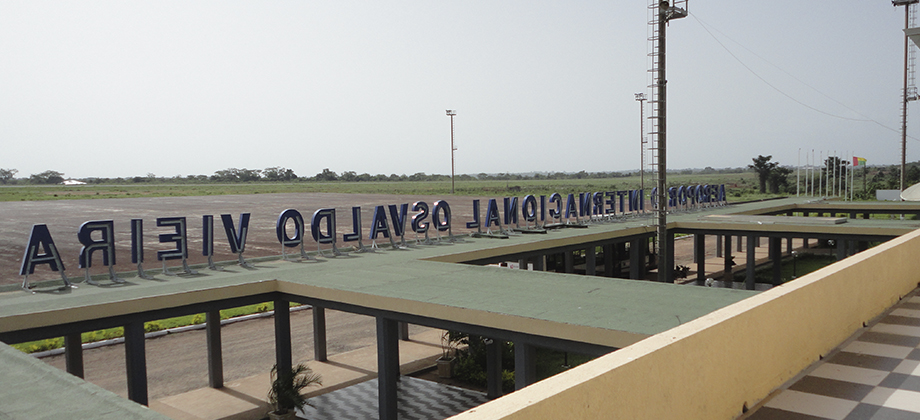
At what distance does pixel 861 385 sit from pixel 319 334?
22752 millimetres

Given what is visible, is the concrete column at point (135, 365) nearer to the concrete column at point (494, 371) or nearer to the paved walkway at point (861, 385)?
the concrete column at point (494, 371)

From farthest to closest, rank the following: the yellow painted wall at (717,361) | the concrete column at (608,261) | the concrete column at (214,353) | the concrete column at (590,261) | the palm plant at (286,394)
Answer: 1. the concrete column at (608,261)
2. the concrete column at (590,261)
3. the concrete column at (214,353)
4. the palm plant at (286,394)
5. the yellow painted wall at (717,361)

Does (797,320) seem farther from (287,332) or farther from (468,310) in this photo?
(287,332)

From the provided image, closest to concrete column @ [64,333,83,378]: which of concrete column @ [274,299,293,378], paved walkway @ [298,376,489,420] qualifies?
concrete column @ [274,299,293,378]

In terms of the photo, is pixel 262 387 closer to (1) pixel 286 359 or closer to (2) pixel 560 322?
(1) pixel 286 359

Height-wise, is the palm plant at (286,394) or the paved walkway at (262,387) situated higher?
the palm plant at (286,394)

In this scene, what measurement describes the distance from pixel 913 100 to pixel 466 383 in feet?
221

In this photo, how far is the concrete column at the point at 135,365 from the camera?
16.3 meters

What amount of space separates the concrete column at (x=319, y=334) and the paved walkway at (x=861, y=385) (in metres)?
20.8

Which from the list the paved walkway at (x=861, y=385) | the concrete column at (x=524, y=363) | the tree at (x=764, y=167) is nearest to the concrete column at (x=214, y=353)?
the concrete column at (x=524, y=363)

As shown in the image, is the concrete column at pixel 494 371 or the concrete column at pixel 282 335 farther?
the concrete column at pixel 494 371

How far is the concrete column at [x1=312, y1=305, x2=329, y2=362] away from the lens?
26984 mm

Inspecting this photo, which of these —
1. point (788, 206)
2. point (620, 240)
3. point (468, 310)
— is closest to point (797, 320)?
point (468, 310)

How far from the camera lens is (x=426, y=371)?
89.5 ft
